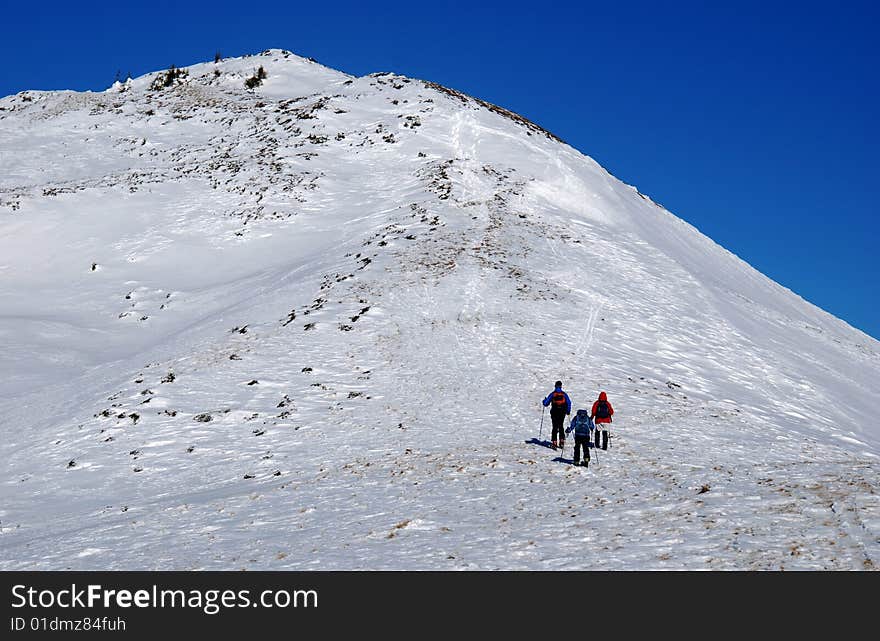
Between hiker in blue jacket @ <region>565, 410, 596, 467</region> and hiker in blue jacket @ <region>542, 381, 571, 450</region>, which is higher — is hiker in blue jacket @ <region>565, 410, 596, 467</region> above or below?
below

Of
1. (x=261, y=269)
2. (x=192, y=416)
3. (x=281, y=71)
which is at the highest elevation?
(x=281, y=71)

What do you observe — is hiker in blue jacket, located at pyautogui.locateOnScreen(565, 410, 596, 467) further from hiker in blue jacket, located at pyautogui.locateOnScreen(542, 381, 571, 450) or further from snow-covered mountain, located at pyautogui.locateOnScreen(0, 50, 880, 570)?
hiker in blue jacket, located at pyautogui.locateOnScreen(542, 381, 571, 450)

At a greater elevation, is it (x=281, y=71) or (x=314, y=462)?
(x=281, y=71)

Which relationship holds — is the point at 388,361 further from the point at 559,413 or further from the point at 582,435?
the point at 582,435

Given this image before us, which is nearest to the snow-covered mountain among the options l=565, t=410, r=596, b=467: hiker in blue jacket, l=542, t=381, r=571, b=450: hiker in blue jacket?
l=565, t=410, r=596, b=467: hiker in blue jacket

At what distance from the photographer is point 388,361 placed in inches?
1034

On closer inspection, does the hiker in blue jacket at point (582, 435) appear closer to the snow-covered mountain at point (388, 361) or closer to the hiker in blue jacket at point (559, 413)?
the snow-covered mountain at point (388, 361)

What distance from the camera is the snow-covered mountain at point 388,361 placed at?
13172 mm

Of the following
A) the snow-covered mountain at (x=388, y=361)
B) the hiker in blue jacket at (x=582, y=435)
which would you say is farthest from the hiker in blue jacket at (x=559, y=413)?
the hiker in blue jacket at (x=582, y=435)

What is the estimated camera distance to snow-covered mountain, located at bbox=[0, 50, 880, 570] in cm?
1317
